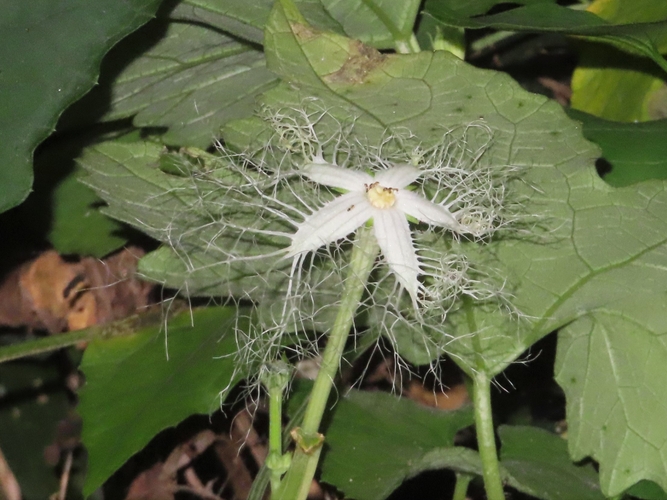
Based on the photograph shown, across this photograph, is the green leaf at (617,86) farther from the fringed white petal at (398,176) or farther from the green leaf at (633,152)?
the fringed white petal at (398,176)

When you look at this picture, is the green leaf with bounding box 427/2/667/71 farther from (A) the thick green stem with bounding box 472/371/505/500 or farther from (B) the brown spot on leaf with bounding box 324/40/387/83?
(A) the thick green stem with bounding box 472/371/505/500

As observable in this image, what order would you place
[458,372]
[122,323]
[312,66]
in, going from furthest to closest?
[458,372] → [122,323] → [312,66]

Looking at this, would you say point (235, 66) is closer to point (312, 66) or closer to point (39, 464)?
point (312, 66)

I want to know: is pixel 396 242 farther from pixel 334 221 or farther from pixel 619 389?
pixel 619 389

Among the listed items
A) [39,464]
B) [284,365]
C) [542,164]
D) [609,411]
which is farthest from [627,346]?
[39,464]

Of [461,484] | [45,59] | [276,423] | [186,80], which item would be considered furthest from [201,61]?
[461,484]

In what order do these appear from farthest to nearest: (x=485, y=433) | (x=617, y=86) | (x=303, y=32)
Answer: (x=617, y=86) → (x=485, y=433) → (x=303, y=32)

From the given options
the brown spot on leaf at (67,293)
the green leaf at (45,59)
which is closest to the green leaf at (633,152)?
the green leaf at (45,59)
